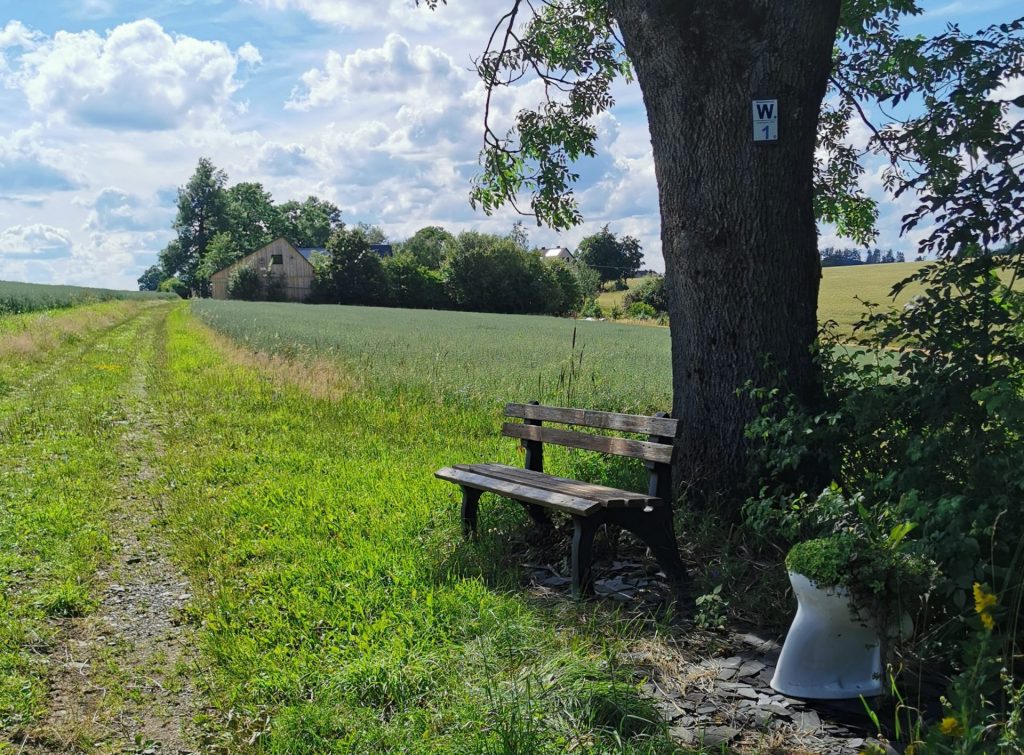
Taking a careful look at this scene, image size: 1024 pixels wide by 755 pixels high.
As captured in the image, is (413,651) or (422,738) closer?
(422,738)

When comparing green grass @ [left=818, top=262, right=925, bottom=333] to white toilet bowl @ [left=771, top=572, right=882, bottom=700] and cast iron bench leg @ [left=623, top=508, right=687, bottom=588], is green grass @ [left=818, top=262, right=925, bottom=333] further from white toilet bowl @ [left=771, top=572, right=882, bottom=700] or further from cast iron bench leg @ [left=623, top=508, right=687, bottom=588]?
white toilet bowl @ [left=771, top=572, right=882, bottom=700]

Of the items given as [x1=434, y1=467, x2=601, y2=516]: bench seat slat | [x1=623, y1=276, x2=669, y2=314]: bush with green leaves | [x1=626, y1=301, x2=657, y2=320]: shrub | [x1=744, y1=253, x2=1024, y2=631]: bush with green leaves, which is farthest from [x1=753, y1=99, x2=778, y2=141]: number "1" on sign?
[x1=623, y1=276, x2=669, y2=314]: bush with green leaves

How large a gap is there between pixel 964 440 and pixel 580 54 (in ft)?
20.9

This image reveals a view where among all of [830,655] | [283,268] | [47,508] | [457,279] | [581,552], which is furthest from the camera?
[283,268]

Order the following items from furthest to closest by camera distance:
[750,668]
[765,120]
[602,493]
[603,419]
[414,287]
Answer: [414,287] → [603,419] → [765,120] → [602,493] → [750,668]

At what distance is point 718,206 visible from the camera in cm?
506

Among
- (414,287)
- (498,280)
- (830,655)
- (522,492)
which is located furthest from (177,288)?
(830,655)

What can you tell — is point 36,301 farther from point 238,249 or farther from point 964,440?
point 238,249

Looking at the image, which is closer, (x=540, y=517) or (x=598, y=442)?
(x=598, y=442)

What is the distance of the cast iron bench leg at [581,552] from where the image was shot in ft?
14.1

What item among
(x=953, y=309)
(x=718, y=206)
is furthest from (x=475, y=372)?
(x=953, y=309)

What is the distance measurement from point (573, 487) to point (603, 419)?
0.60 m

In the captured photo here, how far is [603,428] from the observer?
5125mm

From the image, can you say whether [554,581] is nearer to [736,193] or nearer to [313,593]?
[313,593]
